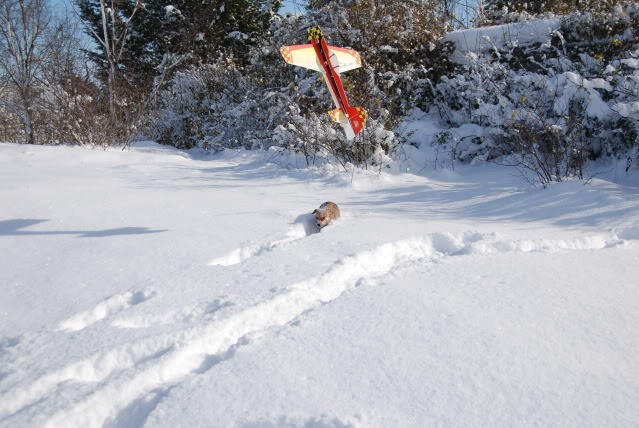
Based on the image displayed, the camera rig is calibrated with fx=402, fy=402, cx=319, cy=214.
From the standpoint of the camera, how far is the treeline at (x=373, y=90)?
18.0ft

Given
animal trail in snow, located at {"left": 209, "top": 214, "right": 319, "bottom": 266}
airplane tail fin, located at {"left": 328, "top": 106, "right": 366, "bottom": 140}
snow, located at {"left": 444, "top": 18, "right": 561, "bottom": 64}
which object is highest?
snow, located at {"left": 444, "top": 18, "right": 561, "bottom": 64}

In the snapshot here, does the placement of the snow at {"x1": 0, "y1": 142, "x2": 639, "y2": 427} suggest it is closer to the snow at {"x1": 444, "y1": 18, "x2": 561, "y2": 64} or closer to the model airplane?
the model airplane

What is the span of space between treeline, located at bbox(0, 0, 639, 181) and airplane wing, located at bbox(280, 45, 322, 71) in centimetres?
215

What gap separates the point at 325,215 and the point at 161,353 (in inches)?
80.7

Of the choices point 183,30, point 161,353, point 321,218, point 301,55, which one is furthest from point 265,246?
point 183,30

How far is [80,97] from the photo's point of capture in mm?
7742

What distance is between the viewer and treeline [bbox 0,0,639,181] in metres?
5.50

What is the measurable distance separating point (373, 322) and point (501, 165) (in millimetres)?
4860

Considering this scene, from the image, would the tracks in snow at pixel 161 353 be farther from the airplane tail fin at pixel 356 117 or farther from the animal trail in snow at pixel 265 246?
the airplane tail fin at pixel 356 117

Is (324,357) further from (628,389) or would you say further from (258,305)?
(628,389)

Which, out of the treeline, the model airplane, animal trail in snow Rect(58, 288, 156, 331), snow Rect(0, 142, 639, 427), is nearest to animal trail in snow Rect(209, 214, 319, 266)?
snow Rect(0, 142, 639, 427)

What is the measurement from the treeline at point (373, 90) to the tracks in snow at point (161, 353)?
318cm

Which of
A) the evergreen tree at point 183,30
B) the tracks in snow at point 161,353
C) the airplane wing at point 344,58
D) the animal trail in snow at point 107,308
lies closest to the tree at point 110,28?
the evergreen tree at point 183,30

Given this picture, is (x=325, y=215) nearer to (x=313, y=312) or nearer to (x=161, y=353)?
(x=313, y=312)
